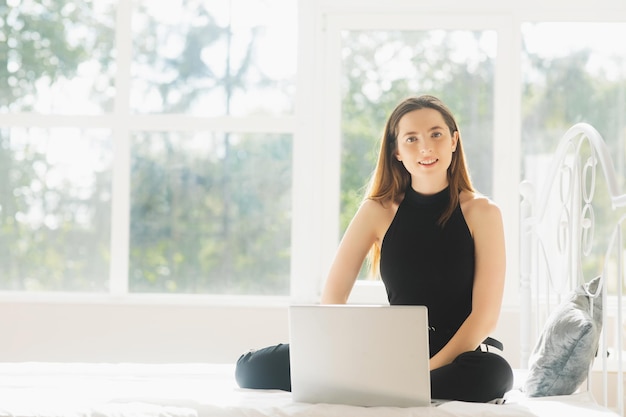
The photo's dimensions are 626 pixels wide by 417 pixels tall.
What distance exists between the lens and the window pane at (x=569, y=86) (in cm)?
382

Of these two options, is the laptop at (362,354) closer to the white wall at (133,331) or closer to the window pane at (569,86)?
the white wall at (133,331)

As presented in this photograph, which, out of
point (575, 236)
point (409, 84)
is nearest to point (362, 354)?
point (575, 236)

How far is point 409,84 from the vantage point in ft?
12.8

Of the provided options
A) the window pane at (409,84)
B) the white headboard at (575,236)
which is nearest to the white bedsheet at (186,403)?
the white headboard at (575,236)

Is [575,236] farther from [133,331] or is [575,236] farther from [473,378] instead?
[133,331]

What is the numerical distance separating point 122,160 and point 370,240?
70.3 inches

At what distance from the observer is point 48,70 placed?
3965 mm

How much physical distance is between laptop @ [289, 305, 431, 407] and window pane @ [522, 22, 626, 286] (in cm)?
223

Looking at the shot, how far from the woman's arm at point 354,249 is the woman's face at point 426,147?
0.14m

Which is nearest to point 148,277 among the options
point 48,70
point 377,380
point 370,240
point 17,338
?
point 17,338

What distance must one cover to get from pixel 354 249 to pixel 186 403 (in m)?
0.77

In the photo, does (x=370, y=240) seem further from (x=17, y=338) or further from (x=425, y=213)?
(x=17, y=338)

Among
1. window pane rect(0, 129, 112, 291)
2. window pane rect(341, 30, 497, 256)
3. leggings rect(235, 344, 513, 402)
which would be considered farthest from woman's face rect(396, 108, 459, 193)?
window pane rect(0, 129, 112, 291)

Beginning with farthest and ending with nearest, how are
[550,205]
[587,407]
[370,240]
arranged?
[550,205] → [370,240] → [587,407]
